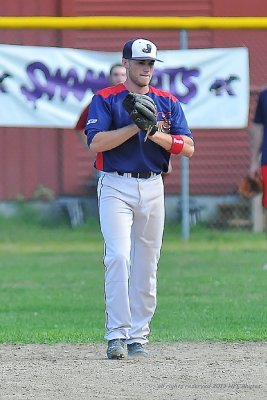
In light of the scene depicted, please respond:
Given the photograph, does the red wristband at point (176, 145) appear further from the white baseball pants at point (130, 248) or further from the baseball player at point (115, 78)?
the baseball player at point (115, 78)

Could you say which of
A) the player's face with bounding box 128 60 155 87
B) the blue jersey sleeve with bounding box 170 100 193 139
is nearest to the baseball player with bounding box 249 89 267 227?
the blue jersey sleeve with bounding box 170 100 193 139

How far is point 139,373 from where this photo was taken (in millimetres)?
6391

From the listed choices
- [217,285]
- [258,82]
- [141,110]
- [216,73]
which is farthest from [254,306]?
[258,82]

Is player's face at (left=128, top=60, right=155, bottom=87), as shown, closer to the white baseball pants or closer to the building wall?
the white baseball pants

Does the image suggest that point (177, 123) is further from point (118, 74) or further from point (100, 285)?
point (100, 285)

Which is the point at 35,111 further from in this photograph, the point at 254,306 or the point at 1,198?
the point at 254,306

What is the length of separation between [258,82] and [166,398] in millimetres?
9612

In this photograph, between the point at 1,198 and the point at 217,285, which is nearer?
the point at 217,285

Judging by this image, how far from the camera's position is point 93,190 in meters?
15.2

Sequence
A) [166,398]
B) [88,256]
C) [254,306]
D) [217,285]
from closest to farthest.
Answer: [166,398] → [254,306] → [217,285] → [88,256]

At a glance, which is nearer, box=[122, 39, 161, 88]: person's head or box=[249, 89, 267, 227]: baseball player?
box=[122, 39, 161, 88]: person's head

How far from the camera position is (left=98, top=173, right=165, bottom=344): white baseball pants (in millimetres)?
6812

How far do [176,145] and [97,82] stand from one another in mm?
6825

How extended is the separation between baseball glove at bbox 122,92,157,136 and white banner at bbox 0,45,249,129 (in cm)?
681
